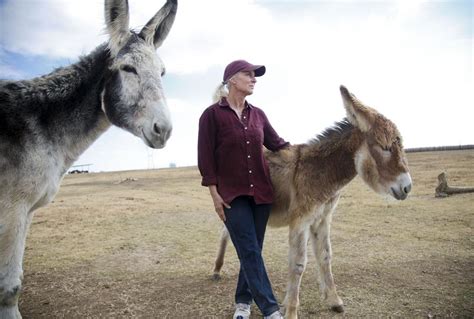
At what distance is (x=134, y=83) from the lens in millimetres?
3072

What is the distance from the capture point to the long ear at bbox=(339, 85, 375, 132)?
13.5 feet

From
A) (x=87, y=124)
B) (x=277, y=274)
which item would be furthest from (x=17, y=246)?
(x=277, y=274)

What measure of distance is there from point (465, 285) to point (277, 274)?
9.55 ft

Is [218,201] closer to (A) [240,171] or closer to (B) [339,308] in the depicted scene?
(A) [240,171]

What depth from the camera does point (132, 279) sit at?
5.51m

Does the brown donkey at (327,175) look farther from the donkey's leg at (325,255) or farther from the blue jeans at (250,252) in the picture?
the blue jeans at (250,252)

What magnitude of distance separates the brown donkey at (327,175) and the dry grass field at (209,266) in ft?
2.19

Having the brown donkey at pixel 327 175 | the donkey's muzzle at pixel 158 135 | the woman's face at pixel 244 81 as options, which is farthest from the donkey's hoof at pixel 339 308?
the donkey's muzzle at pixel 158 135

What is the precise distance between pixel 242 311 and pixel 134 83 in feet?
10.0

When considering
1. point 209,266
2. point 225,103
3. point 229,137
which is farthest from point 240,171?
point 209,266

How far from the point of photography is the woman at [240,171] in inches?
133

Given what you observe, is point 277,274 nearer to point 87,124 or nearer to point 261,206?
point 261,206

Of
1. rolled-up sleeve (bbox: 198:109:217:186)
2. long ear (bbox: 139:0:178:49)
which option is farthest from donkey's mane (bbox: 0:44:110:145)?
rolled-up sleeve (bbox: 198:109:217:186)

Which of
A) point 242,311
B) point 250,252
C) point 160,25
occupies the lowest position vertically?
point 242,311
